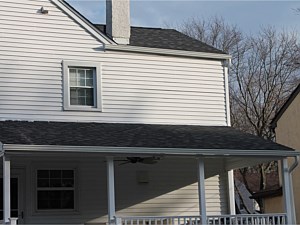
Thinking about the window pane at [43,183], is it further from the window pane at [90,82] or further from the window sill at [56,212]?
the window pane at [90,82]

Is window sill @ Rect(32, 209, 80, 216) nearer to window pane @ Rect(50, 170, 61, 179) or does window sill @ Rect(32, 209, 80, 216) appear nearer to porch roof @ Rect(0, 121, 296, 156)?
window pane @ Rect(50, 170, 61, 179)

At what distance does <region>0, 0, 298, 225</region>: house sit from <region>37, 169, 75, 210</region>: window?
25 millimetres

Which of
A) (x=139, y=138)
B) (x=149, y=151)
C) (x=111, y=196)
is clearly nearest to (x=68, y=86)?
(x=139, y=138)

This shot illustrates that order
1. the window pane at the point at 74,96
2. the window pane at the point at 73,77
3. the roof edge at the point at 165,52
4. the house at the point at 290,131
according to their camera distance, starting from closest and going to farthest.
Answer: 1. the window pane at the point at 74,96
2. the window pane at the point at 73,77
3. the roof edge at the point at 165,52
4. the house at the point at 290,131

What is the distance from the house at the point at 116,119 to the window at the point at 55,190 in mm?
25

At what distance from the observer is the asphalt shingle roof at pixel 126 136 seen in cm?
1264

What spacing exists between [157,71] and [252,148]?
12.2 feet

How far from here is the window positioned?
47.4 ft

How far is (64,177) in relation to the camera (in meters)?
14.8

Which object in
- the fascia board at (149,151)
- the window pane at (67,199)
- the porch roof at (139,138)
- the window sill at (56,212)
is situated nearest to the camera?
the fascia board at (149,151)

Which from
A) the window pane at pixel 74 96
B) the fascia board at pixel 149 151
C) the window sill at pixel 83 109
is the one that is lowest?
the fascia board at pixel 149 151

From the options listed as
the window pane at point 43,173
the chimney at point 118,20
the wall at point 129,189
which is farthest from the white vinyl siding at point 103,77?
the window pane at point 43,173

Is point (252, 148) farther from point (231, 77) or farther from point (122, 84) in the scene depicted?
point (231, 77)

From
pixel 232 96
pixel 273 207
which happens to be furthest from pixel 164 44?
pixel 232 96
